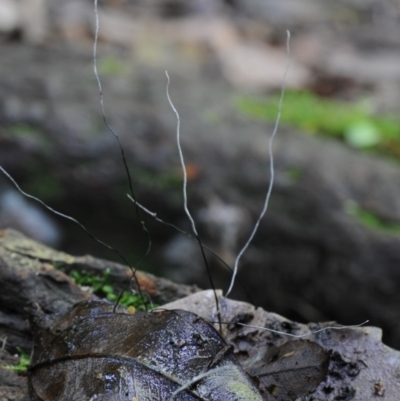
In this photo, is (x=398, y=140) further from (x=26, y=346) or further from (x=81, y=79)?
(x=26, y=346)

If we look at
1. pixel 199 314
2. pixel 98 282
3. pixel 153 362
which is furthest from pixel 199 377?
pixel 98 282

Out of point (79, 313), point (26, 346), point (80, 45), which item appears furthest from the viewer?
point (80, 45)

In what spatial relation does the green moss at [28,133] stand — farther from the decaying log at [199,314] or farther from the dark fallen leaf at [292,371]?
the dark fallen leaf at [292,371]

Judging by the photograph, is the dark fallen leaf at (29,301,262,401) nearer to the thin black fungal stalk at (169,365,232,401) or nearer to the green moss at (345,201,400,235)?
the thin black fungal stalk at (169,365,232,401)

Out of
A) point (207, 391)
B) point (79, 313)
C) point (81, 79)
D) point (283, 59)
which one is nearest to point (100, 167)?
point (81, 79)

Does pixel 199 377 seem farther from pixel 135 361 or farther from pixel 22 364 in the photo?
pixel 22 364

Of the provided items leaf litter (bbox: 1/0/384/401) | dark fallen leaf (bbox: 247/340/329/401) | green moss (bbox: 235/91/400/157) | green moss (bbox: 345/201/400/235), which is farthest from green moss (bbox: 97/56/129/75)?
dark fallen leaf (bbox: 247/340/329/401)
